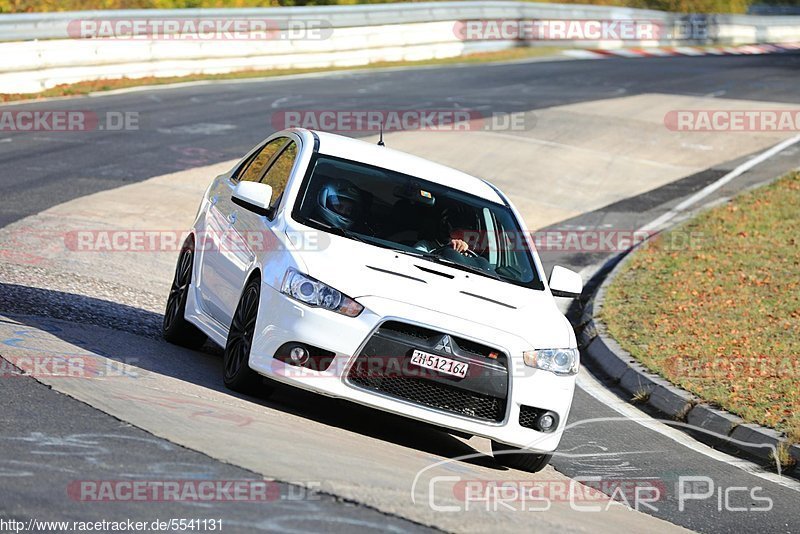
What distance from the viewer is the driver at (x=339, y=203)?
28.2 ft

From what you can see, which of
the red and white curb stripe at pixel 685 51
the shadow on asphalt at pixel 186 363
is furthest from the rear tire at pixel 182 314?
the red and white curb stripe at pixel 685 51

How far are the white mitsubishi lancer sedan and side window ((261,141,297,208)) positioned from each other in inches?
0.7

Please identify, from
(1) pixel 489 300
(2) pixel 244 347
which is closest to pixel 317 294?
(2) pixel 244 347

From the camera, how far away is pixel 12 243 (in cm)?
1308

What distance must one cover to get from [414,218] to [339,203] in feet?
1.74

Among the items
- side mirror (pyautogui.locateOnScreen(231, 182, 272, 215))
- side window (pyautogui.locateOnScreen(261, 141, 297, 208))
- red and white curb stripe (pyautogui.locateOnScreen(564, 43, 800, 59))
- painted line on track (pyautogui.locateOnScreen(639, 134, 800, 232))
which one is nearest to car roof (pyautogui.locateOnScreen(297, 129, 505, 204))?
side window (pyautogui.locateOnScreen(261, 141, 297, 208))

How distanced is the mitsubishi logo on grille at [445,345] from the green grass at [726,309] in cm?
332

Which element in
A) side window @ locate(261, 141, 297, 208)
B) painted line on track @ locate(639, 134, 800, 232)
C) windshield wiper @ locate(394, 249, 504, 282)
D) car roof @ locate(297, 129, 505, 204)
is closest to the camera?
windshield wiper @ locate(394, 249, 504, 282)

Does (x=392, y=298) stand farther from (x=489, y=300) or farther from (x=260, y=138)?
(x=260, y=138)

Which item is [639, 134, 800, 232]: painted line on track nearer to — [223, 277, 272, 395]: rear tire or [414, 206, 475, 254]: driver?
[414, 206, 475, 254]: driver

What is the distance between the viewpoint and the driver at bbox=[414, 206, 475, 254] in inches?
342

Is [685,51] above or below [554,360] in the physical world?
below

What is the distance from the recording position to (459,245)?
8766 mm

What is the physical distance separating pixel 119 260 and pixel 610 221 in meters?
8.18
